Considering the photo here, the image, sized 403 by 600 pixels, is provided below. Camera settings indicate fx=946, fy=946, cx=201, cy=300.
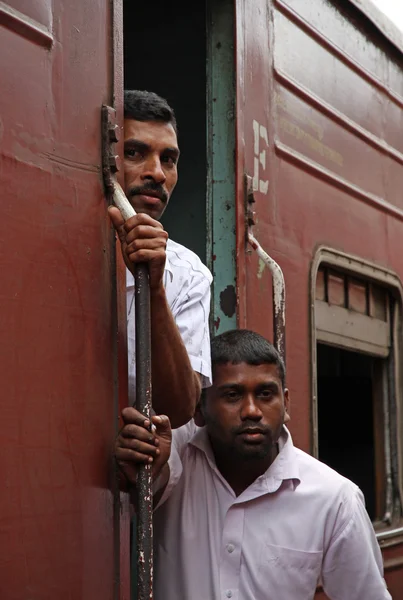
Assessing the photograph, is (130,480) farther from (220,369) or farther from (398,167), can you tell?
(398,167)

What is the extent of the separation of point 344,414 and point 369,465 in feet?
1.13

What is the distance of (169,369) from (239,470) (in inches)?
18.0

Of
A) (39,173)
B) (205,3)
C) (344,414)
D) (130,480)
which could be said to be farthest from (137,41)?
(344,414)

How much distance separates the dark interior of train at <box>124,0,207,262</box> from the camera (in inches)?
113

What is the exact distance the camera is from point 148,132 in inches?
78.9

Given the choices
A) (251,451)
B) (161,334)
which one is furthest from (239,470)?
(161,334)

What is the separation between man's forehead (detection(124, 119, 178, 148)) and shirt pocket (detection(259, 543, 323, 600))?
2.99ft

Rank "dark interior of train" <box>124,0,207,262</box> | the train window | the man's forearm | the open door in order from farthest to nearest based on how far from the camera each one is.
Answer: the train window
"dark interior of train" <box>124,0,207,262</box>
the man's forearm
the open door

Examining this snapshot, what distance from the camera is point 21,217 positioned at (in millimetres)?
1601

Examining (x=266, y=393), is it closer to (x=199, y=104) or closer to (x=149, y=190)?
(x=149, y=190)

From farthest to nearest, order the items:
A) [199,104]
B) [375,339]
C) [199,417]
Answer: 1. [375,339]
2. [199,104]
3. [199,417]

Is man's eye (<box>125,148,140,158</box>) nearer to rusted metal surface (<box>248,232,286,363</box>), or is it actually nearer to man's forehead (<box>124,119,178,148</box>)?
man's forehead (<box>124,119,178,148</box>)

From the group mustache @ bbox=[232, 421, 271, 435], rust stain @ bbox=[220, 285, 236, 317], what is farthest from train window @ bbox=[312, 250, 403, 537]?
mustache @ bbox=[232, 421, 271, 435]

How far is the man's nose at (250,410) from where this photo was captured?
210 cm
